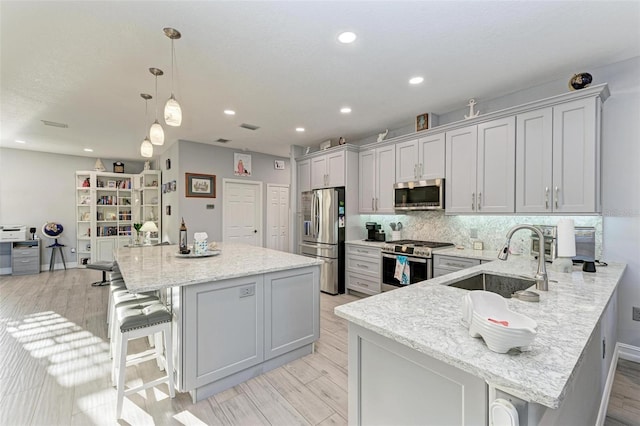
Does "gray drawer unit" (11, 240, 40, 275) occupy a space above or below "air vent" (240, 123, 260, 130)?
below

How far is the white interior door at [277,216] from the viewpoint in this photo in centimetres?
648

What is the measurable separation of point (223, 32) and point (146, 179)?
217 inches

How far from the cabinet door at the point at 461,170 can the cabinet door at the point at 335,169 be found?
1.63m

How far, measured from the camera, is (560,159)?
8.67 feet

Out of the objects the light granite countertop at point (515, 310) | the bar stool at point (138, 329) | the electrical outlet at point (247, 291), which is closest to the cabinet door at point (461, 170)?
the light granite countertop at point (515, 310)

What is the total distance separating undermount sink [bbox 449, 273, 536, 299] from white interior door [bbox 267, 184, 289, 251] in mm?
4951

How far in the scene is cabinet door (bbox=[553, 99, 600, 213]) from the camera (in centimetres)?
246

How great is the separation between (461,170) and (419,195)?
61cm

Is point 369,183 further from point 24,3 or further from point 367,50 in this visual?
point 24,3

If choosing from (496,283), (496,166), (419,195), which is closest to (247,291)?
(496,283)

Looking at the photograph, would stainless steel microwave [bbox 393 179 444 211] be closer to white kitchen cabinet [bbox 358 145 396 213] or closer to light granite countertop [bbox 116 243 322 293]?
white kitchen cabinet [bbox 358 145 396 213]

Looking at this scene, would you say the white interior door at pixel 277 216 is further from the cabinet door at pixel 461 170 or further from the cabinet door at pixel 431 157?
the cabinet door at pixel 461 170

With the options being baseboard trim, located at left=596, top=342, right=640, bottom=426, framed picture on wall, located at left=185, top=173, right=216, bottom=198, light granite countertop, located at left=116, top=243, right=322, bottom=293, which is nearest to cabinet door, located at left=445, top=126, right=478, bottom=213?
baseboard trim, located at left=596, top=342, right=640, bottom=426

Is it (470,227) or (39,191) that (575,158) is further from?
(39,191)
